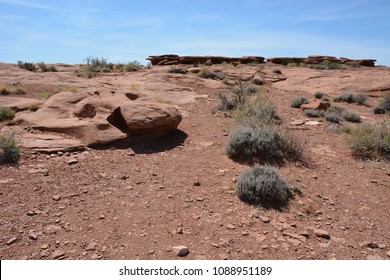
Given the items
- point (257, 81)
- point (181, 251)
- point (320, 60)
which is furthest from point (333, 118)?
point (320, 60)

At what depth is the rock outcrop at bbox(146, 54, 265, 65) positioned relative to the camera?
29086mm

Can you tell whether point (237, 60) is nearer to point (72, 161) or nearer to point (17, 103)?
point (17, 103)

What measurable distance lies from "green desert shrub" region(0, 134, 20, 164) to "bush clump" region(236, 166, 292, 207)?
152 inches

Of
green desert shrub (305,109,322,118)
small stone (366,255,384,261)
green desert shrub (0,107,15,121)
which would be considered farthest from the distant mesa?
small stone (366,255,384,261)

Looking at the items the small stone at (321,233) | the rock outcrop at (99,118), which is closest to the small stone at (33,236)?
the rock outcrop at (99,118)

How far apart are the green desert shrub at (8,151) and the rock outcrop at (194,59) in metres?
24.2

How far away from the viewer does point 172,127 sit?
709 cm

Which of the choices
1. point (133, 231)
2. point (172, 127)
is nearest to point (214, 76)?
point (172, 127)

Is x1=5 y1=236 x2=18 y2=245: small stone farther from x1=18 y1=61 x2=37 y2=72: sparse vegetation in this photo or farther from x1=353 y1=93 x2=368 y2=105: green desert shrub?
x1=18 y1=61 x2=37 y2=72: sparse vegetation

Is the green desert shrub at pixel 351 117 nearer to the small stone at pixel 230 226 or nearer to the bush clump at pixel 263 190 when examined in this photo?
the bush clump at pixel 263 190

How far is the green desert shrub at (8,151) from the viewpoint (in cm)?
510

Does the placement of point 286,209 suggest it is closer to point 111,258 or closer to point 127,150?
point 111,258

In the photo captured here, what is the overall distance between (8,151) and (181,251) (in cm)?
373
